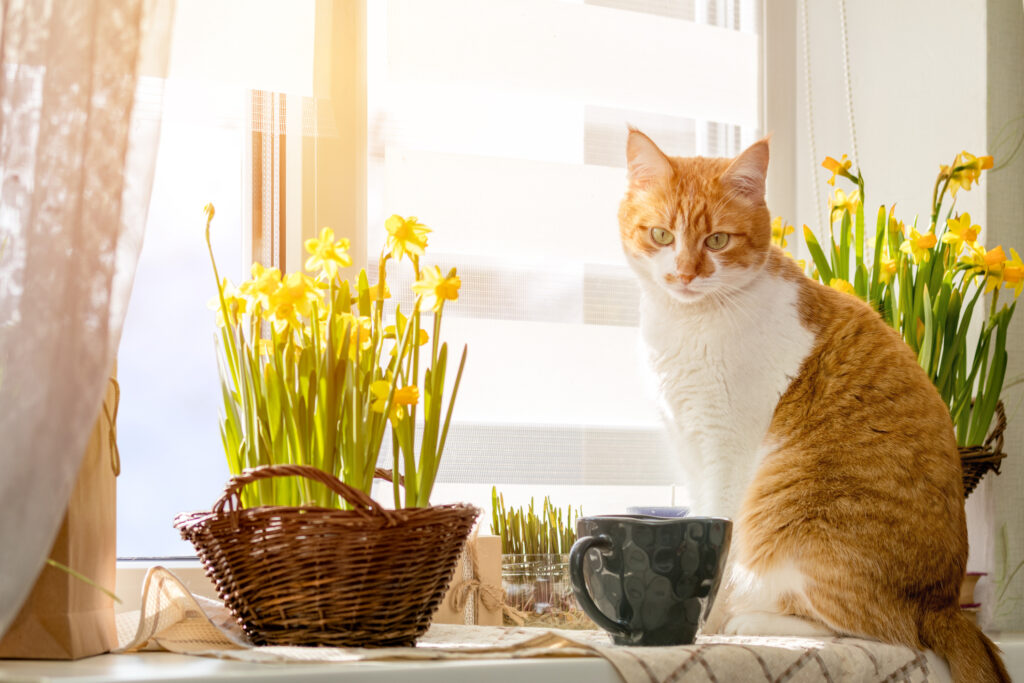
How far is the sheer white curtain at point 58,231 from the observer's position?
2.71 feet

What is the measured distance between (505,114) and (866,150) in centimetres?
64

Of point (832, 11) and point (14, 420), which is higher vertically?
point (832, 11)

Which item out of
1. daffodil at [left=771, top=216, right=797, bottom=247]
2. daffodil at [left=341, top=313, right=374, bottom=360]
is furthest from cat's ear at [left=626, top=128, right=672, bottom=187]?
daffodil at [left=341, top=313, right=374, bottom=360]

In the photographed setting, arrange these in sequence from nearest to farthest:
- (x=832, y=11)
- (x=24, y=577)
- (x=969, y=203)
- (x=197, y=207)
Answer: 1. (x=24, y=577)
2. (x=197, y=207)
3. (x=969, y=203)
4. (x=832, y=11)

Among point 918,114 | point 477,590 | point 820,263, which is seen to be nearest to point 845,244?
point 820,263

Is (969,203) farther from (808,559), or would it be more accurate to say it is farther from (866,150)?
(808,559)

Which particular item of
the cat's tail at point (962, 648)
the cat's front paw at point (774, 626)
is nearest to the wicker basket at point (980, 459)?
the cat's tail at point (962, 648)

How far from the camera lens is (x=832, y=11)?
1804 millimetres

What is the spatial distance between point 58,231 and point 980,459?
1.16 m

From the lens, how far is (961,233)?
1403 mm

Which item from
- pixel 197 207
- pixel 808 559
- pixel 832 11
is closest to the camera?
pixel 808 559

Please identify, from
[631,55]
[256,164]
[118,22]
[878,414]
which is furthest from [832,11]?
[118,22]

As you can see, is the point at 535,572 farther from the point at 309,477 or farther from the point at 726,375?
the point at 309,477

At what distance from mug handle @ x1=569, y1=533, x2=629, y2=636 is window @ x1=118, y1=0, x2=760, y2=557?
0.50 meters
